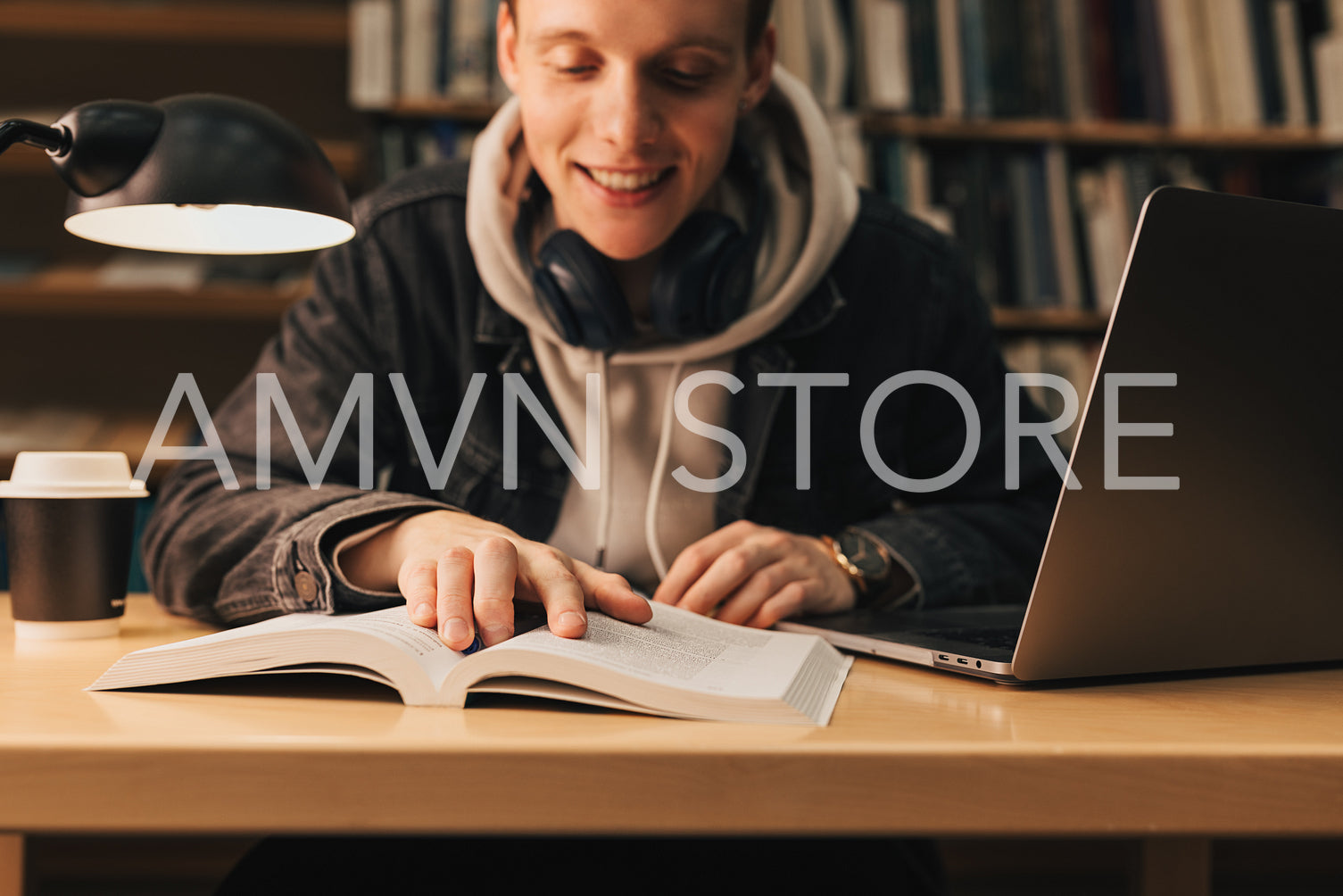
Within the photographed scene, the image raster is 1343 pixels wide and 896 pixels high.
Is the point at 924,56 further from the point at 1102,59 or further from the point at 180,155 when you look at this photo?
the point at 180,155

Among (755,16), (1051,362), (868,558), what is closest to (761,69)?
(755,16)

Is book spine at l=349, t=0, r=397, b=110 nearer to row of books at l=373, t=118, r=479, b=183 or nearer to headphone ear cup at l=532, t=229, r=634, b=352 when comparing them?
row of books at l=373, t=118, r=479, b=183

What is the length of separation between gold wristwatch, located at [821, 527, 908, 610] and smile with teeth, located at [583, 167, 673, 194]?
42 cm

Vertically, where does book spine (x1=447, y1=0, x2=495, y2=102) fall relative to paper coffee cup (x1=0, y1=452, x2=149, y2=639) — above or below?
above

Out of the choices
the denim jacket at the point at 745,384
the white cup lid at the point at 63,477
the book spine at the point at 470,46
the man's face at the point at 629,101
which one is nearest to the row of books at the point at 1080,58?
the book spine at the point at 470,46

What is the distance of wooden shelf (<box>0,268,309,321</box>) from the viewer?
6.82 feet

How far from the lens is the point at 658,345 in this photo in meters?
1.17

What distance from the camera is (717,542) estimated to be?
0.82 metres

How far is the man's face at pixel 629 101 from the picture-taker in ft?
3.07

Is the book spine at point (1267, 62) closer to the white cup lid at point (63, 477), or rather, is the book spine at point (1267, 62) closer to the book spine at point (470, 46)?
the book spine at point (470, 46)

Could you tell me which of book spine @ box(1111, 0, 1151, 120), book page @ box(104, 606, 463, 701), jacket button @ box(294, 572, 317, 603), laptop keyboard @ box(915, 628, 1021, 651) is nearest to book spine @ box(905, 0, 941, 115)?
book spine @ box(1111, 0, 1151, 120)

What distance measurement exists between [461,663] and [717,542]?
35cm

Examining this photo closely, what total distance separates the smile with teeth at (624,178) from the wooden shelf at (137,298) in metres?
1.22

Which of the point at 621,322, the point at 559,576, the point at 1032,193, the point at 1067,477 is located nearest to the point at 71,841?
the point at 621,322
